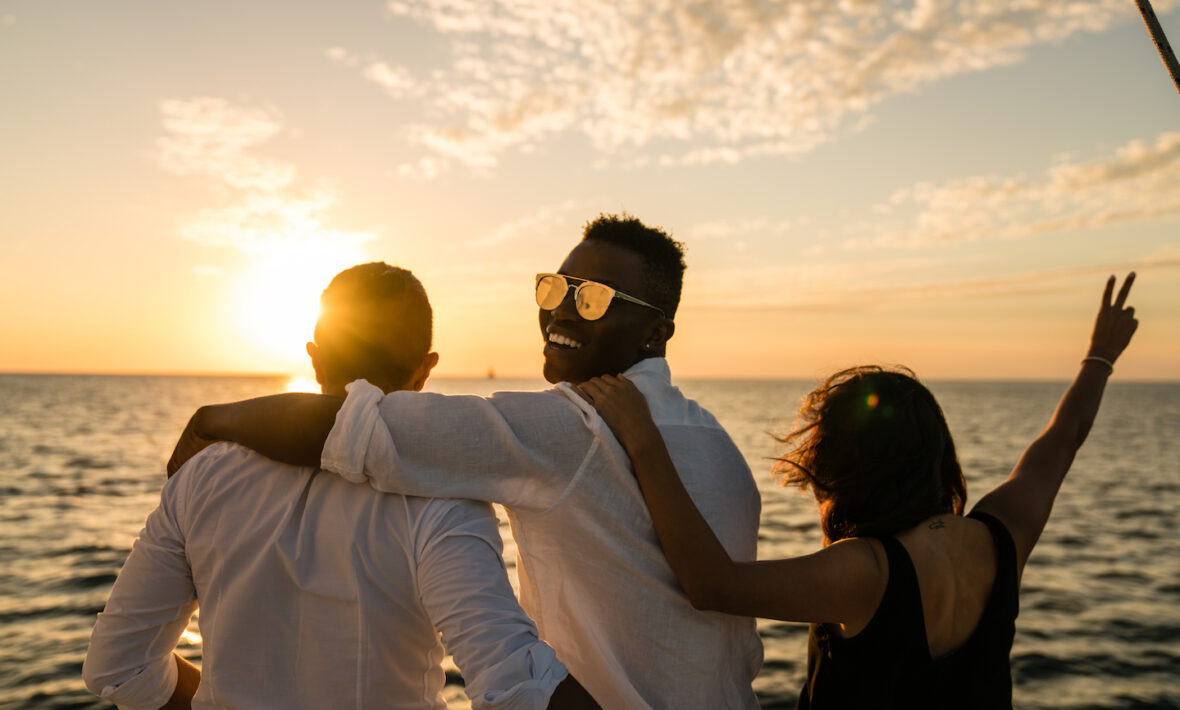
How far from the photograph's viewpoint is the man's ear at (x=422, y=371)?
2.43 meters

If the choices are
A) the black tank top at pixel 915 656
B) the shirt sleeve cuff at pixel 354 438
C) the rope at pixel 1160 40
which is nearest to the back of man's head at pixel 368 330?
the shirt sleeve cuff at pixel 354 438

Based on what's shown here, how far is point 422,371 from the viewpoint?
98.0 inches

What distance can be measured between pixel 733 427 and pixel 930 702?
1850 inches

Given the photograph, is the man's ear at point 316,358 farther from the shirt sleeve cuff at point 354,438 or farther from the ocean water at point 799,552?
the ocean water at point 799,552

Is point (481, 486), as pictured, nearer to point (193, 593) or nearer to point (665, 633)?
point (665, 633)

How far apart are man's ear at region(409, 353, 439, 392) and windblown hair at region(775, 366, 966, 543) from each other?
1.31 m

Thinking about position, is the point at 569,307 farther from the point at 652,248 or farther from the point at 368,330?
the point at 368,330

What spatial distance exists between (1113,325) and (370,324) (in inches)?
121

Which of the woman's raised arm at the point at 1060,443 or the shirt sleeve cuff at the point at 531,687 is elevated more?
the woman's raised arm at the point at 1060,443

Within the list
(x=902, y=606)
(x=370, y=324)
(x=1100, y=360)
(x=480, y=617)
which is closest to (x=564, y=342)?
(x=370, y=324)

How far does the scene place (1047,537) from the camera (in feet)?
55.9

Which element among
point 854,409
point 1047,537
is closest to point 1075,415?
point 854,409

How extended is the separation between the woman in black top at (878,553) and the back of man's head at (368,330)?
1.92 feet

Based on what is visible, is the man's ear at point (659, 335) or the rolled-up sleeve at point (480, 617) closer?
the rolled-up sleeve at point (480, 617)
